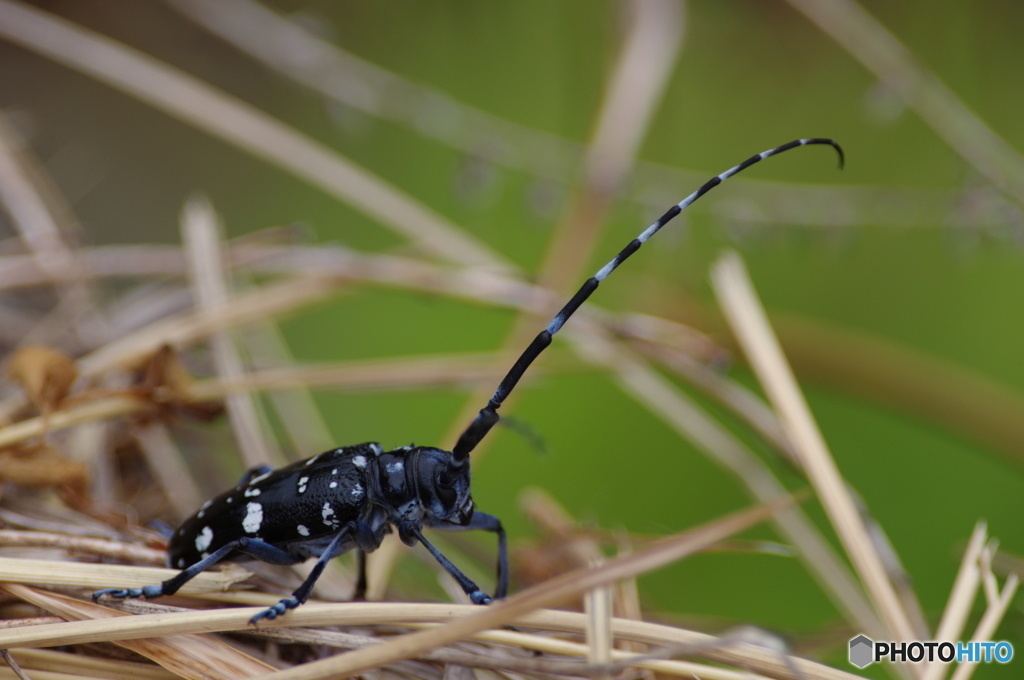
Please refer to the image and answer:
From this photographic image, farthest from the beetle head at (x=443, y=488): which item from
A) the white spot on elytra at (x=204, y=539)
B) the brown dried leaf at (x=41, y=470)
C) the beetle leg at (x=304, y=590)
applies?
the brown dried leaf at (x=41, y=470)

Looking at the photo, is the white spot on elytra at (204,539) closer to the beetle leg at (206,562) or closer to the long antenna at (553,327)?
the beetle leg at (206,562)

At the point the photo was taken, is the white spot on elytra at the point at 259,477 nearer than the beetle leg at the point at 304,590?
No

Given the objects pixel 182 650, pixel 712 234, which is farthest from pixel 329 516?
pixel 712 234

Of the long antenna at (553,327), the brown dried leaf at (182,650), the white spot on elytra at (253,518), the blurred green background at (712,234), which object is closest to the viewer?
the brown dried leaf at (182,650)

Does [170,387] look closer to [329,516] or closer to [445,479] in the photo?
[329,516]

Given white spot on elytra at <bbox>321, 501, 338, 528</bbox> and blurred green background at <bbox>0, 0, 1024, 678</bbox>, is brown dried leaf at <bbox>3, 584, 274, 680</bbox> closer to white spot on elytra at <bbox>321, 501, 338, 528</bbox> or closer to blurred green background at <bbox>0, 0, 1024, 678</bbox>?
white spot on elytra at <bbox>321, 501, 338, 528</bbox>

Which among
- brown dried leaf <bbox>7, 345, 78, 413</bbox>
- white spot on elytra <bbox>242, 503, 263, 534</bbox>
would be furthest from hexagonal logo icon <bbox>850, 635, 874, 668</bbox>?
brown dried leaf <bbox>7, 345, 78, 413</bbox>

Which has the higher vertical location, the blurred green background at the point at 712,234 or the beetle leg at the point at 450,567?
the blurred green background at the point at 712,234
